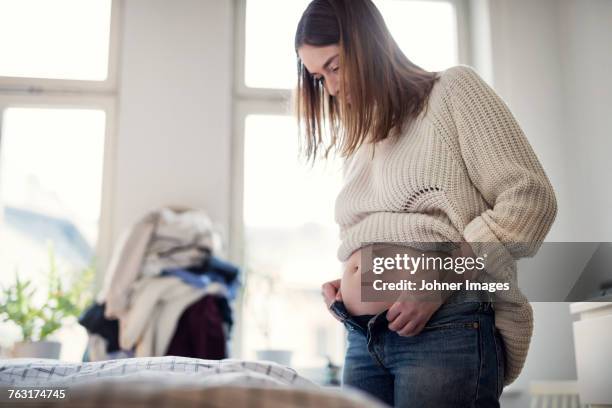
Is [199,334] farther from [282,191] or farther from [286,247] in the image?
[282,191]

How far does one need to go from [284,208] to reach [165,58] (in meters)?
0.84

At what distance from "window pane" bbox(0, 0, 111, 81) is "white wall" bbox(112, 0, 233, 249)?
185 millimetres

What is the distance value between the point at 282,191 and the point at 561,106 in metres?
1.28

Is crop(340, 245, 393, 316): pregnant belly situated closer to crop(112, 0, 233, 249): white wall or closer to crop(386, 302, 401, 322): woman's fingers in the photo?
crop(386, 302, 401, 322): woman's fingers

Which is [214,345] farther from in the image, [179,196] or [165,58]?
[165,58]

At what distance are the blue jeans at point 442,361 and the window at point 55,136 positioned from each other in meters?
1.85

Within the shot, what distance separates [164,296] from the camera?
2189 millimetres

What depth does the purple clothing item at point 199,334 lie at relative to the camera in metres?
2.13

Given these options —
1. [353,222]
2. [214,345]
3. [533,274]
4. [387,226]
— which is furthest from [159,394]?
[214,345]

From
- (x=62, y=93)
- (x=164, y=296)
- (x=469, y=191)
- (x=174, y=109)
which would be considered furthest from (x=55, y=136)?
(x=469, y=191)

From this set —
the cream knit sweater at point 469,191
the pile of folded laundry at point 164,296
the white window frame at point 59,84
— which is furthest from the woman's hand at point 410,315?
the white window frame at point 59,84

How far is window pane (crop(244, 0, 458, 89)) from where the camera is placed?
284 centimetres

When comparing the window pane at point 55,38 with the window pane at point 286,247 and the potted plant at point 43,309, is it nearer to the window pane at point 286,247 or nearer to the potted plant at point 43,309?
the window pane at point 286,247

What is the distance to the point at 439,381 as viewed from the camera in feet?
2.91
